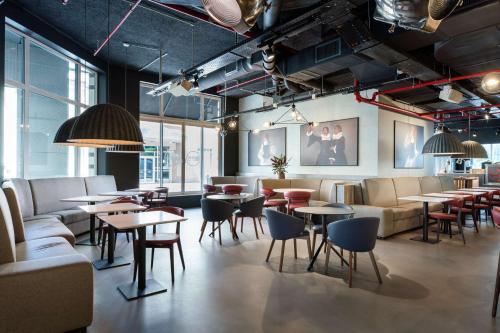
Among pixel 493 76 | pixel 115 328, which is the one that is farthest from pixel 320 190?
pixel 115 328

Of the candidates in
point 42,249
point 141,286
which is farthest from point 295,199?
point 42,249

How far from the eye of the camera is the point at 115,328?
8.31 ft

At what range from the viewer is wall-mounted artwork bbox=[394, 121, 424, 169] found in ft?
26.0

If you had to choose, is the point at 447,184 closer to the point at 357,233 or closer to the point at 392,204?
the point at 392,204

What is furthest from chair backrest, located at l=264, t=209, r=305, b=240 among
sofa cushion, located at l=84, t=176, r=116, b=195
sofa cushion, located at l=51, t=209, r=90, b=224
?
sofa cushion, located at l=84, t=176, r=116, b=195

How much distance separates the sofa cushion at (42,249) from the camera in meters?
3.06

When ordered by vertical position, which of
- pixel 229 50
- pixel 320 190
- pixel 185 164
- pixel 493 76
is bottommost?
pixel 320 190

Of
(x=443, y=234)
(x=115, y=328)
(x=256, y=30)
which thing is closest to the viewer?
(x=115, y=328)

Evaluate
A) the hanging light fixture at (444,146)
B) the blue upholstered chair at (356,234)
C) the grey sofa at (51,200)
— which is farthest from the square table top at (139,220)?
the hanging light fixture at (444,146)

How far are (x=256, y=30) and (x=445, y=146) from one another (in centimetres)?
482

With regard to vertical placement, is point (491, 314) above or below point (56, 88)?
below

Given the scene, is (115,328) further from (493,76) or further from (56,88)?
(493,76)

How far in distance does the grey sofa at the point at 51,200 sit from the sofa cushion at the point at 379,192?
5.84 m

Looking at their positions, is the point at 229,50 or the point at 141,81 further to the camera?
the point at 141,81
